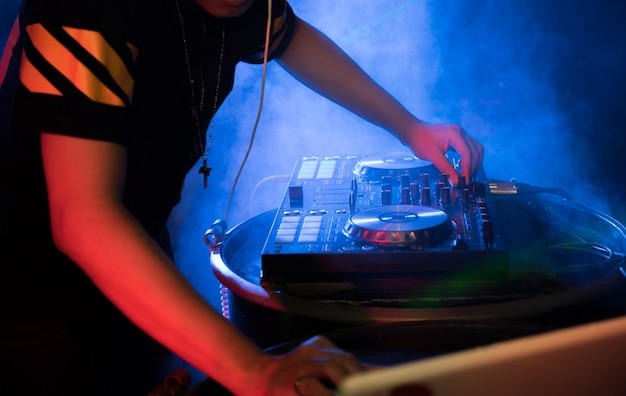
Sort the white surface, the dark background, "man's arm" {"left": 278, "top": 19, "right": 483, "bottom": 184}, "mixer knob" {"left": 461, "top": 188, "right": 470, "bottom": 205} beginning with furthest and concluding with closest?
the dark background
"man's arm" {"left": 278, "top": 19, "right": 483, "bottom": 184}
"mixer knob" {"left": 461, "top": 188, "right": 470, "bottom": 205}
the white surface

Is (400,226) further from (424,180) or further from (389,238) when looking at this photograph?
(424,180)

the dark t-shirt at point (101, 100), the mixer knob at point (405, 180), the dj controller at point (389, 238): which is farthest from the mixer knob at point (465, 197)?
the dark t-shirt at point (101, 100)

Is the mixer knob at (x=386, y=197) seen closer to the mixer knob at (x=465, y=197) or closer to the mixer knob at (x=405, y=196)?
the mixer knob at (x=405, y=196)

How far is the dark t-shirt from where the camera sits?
730 millimetres

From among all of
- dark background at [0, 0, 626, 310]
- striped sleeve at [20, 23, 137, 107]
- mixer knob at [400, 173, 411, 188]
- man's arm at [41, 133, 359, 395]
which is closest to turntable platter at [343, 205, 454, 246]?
mixer knob at [400, 173, 411, 188]

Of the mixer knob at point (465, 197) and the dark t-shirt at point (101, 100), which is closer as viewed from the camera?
the dark t-shirt at point (101, 100)

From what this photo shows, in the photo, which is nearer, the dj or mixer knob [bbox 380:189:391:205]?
the dj

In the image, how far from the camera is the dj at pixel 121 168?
0.68 metres

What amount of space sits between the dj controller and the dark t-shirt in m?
0.24

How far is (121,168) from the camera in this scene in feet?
2.45

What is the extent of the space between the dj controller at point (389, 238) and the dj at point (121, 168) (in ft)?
0.42

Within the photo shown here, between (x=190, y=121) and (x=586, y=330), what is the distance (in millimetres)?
815

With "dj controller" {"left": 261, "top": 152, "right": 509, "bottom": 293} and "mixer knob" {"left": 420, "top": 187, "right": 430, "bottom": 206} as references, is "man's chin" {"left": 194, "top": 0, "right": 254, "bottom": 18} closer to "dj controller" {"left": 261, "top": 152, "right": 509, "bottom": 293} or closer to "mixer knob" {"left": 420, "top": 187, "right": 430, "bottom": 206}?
"dj controller" {"left": 261, "top": 152, "right": 509, "bottom": 293}

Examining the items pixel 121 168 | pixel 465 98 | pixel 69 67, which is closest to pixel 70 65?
pixel 69 67
